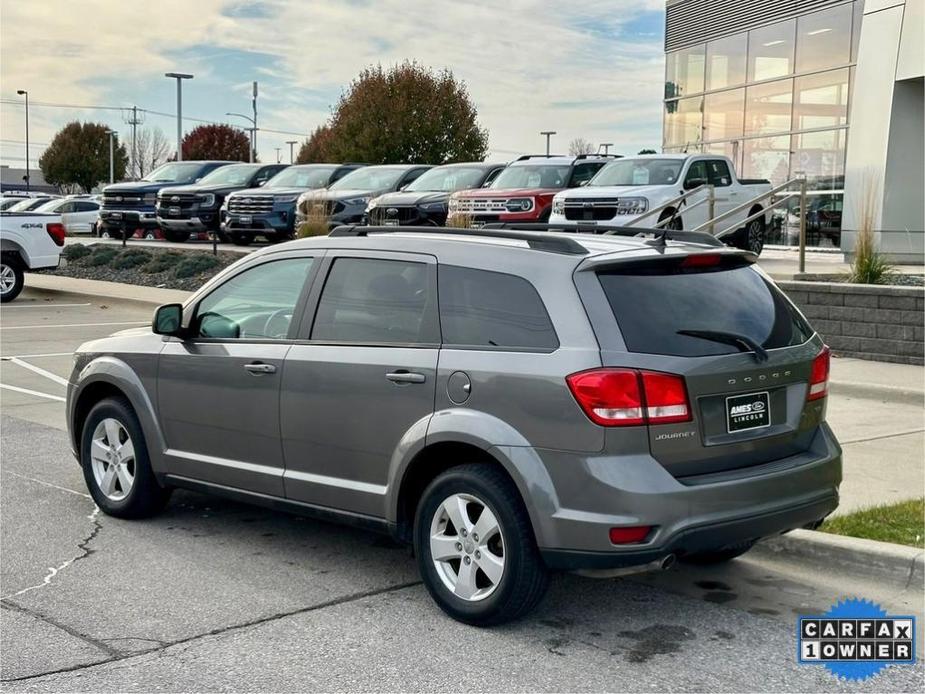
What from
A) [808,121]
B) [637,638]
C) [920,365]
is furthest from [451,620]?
[808,121]

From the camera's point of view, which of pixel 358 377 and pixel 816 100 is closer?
pixel 358 377

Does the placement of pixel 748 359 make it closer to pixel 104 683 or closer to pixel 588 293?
pixel 588 293


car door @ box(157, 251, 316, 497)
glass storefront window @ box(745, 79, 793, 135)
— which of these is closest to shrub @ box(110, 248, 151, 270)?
glass storefront window @ box(745, 79, 793, 135)

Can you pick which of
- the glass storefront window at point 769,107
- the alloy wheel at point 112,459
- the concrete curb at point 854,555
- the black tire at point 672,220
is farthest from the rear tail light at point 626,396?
the glass storefront window at point 769,107

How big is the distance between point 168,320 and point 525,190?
14.5 meters

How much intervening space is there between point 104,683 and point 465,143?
143ft

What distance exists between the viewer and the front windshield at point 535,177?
69.0ft

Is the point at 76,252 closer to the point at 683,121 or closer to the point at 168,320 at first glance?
the point at 683,121

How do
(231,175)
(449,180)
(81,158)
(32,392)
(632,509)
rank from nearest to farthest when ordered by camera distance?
(632,509), (32,392), (449,180), (231,175), (81,158)

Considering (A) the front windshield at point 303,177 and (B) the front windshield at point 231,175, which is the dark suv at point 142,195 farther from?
(A) the front windshield at point 303,177

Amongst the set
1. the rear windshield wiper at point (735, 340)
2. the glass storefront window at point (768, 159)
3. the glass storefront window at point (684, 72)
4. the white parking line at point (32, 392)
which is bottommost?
the white parking line at point (32, 392)

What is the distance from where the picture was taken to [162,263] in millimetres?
24188

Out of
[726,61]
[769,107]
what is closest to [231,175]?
[726,61]

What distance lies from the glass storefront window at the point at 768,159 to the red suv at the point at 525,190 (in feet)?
21.7
